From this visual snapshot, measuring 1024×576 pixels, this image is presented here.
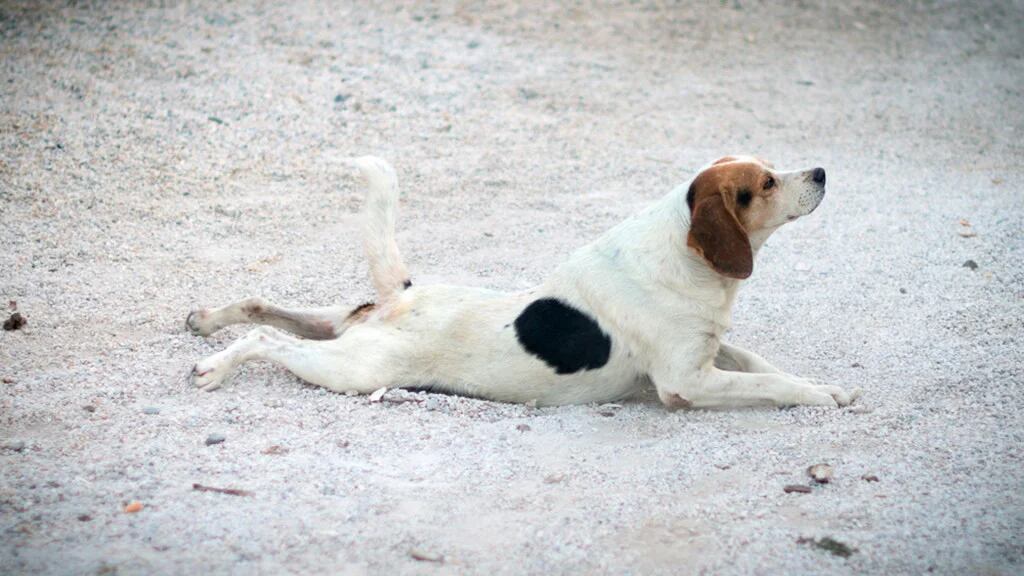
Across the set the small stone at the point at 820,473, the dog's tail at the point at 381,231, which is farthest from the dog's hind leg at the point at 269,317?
the small stone at the point at 820,473

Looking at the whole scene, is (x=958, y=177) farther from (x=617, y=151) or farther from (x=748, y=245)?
(x=748, y=245)

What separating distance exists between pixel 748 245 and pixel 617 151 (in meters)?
4.63

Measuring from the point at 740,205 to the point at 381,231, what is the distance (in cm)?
187

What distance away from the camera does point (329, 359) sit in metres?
5.18

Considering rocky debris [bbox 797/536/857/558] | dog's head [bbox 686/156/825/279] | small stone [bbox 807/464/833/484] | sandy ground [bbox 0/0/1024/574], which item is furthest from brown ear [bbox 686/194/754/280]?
rocky debris [bbox 797/536/857/558]

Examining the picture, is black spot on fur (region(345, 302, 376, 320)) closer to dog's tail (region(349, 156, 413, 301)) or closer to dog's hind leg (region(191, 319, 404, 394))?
dog's tail (region(349, 156, 413, 301))

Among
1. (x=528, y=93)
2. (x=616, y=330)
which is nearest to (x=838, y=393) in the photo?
(x=616, y=330)

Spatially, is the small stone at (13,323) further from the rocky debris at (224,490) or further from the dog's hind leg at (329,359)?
the rocky debris at (224,490)

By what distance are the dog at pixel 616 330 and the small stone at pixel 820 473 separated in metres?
0.64

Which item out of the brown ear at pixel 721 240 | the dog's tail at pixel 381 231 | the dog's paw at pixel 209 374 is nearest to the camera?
the brown ear at pixel 721 240

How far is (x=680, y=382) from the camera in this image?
16.3 feet

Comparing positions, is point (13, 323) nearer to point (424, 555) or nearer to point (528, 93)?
point (424, 555)

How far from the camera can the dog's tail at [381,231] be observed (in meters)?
5.50

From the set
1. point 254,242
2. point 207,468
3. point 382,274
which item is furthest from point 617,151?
point 207,468
